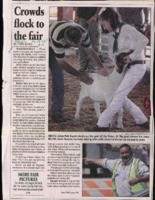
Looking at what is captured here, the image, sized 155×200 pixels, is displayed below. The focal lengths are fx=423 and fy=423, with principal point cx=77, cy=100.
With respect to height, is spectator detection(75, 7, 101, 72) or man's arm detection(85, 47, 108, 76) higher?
spectator detection(75, 7, 101, 72)

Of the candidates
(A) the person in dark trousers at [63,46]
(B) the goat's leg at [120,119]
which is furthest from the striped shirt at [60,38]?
(B) the goat's leg at [120,119]

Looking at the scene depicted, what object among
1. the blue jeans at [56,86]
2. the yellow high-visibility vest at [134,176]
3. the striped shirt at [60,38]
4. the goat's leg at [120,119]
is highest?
the striped shirt at [60,38]

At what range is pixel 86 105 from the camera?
649mm

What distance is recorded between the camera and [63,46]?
25.5 inches

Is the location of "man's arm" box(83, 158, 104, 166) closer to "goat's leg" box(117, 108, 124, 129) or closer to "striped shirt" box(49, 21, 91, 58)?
"goat's leg" box(117, 108, 124, 129)

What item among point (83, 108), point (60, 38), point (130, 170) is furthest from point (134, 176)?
point (60, 38)

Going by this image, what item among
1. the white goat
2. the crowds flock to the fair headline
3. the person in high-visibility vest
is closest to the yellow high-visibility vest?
the person in high-visibility vest

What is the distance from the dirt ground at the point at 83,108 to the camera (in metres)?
0.65

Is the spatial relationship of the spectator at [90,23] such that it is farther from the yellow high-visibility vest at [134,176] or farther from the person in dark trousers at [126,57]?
the yellow high-visibility vest at [134,176]

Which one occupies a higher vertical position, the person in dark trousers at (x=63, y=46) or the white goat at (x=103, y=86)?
the person in dark trousers at (x=63, y=46)

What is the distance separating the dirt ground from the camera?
0.65 meters

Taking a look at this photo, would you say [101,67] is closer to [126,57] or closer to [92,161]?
[126,57]

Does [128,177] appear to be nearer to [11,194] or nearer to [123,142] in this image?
[123,142]

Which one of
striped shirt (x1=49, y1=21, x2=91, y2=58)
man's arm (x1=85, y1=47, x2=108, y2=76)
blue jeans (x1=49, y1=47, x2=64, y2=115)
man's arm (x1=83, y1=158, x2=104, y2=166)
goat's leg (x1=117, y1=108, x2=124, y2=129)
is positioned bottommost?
man's arm (x1=83, y1=158, x2=104, y2=166)
